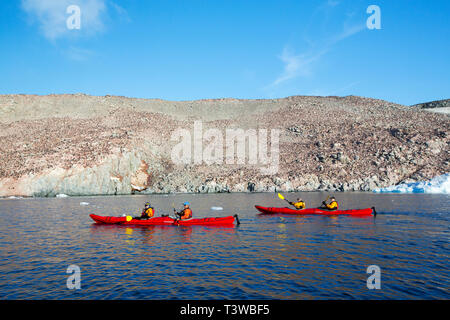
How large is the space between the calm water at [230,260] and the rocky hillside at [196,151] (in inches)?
1628

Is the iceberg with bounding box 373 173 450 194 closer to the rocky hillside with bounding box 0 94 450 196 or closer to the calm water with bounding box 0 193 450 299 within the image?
the rocky hillside with bounding box 0 94 450 196

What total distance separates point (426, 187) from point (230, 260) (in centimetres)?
5378

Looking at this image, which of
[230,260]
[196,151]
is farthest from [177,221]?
[196,151]

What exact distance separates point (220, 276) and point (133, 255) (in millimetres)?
5431

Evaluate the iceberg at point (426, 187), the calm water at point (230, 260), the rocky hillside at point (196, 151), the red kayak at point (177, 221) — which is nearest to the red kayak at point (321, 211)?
the calm water at point (230, 260)

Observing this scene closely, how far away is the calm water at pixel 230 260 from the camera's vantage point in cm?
1020

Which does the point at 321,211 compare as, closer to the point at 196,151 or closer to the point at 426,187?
the point at 426,187

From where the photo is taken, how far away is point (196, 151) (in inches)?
3189

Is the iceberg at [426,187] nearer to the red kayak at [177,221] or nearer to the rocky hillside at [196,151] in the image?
the rocky hillside at [196,151]

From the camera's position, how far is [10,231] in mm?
21453

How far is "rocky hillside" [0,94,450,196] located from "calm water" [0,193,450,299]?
136 feet

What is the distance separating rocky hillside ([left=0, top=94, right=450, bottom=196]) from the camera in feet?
204

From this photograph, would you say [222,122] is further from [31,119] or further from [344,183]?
[31,119]
